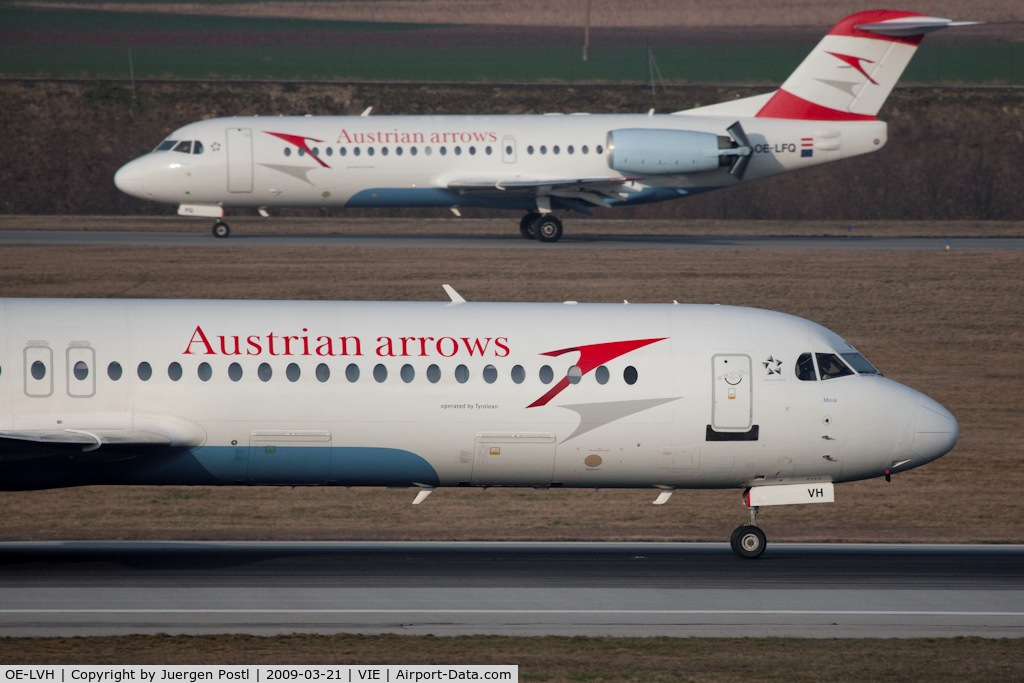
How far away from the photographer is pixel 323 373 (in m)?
20.8

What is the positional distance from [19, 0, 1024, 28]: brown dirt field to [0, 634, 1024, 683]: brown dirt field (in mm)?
84051

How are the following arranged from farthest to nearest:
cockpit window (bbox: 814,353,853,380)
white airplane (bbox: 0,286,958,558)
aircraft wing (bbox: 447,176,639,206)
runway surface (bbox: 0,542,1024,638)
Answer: aircraft wing (bbox: 447,176,639,206), cockpit window (bbox: 814,353,853,380), white airplane (bbox: 0,286,958,558), runway surface (bbox: 0,542,1024,638)

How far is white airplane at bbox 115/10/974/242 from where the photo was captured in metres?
48.3

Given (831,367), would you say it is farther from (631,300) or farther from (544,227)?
(544,227)

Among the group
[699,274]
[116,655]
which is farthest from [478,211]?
[116,655]

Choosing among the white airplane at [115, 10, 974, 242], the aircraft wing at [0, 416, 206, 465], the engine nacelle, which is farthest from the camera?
the white airplane at [115, 10, 974, 242]

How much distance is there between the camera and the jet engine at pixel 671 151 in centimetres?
4766

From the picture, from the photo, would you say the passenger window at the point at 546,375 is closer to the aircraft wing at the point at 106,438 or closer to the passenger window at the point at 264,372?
the passenger window at the point at 264,372

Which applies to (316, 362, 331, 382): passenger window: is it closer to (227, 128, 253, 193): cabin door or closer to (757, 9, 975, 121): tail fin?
(227, 128, 253, 193): cabin door

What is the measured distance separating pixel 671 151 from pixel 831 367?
88.7 ft

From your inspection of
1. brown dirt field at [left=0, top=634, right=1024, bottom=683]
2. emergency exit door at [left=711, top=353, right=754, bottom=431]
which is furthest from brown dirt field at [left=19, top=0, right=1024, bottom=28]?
brown dirt field at [left=0, top=634, right=1024, bottom=683]

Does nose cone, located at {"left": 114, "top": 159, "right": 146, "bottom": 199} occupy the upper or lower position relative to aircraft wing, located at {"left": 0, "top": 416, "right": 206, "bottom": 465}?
upper

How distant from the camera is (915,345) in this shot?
1539 inches

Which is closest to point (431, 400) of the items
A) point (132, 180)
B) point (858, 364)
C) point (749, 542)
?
point (749, 542)
